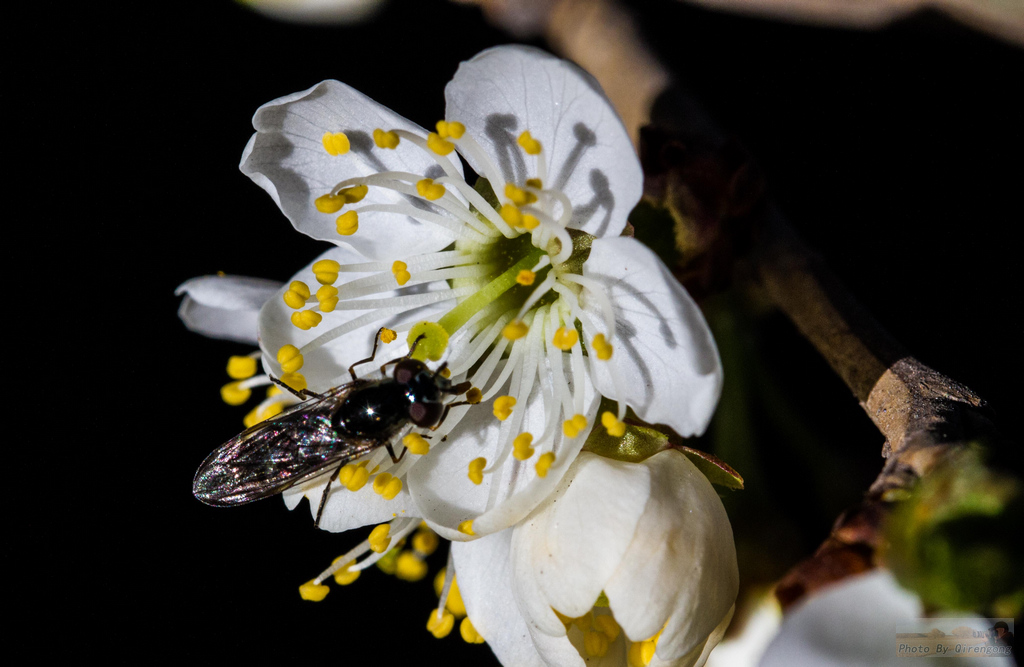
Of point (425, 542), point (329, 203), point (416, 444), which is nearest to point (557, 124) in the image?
point (329, 203)

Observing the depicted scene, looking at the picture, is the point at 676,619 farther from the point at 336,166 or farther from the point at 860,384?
the point at 336,166

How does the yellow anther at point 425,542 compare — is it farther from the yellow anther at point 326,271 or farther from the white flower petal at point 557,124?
the white flower petal at point 557,124

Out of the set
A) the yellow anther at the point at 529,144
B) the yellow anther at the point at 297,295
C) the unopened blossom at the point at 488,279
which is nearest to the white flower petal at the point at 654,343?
the unopened blossom at the point at 488,279

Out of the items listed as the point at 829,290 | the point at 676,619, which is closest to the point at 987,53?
the point at 829,290

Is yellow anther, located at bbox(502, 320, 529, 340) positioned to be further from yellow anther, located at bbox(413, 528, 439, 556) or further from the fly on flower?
yellow anther, located at bbox(413, 528, 439, 556)

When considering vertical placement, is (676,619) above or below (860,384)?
A: below

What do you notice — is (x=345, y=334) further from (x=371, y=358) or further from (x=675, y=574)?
(x=675, y=574)

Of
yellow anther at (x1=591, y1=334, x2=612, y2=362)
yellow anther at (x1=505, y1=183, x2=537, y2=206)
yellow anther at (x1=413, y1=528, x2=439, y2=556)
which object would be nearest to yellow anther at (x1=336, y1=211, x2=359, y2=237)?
yellow anther at (x1=505, y1=183, x2=537, y2=206)
